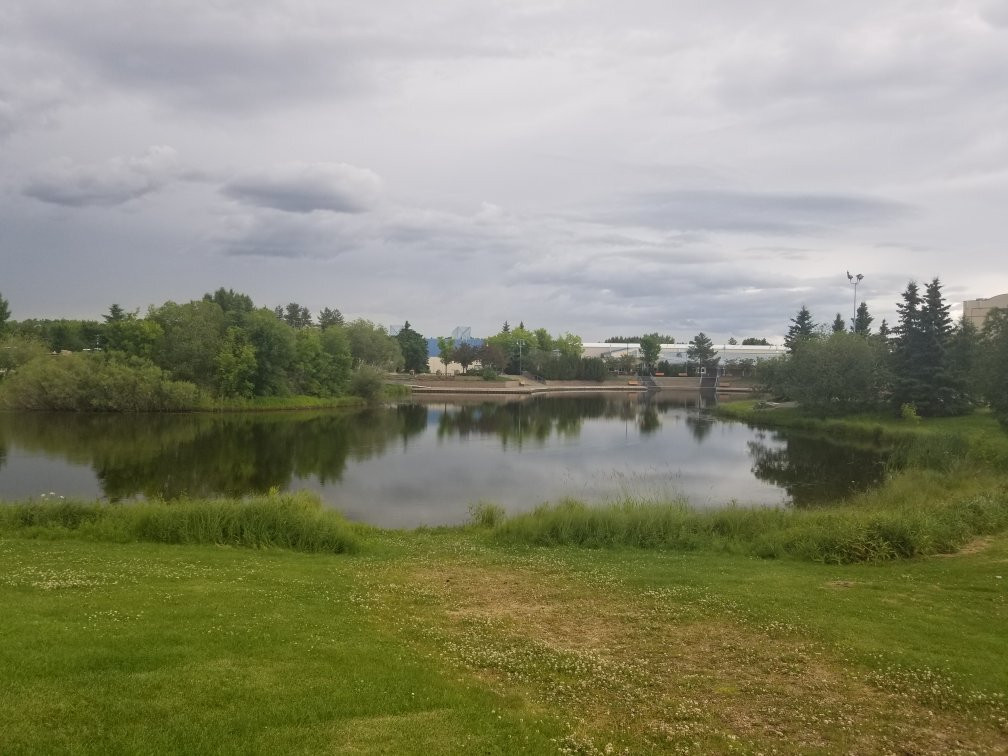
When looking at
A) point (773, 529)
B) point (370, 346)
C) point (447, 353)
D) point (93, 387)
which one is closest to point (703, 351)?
point (447, 353)

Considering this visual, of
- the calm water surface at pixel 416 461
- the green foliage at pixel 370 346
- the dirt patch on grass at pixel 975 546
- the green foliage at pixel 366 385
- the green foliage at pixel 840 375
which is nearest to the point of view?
the dirt patch on grass at pixel 975 546

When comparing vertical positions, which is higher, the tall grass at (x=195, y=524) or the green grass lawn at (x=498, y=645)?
the green grass lawn at (x=498, y=645)

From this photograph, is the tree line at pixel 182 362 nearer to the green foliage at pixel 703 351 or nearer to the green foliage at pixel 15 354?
the green foliage at pixel 15 354

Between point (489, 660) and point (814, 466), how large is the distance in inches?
1254

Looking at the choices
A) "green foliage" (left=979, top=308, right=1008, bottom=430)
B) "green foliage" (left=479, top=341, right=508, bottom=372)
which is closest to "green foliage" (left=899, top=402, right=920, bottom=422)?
"green foliage" (left=979, top=308, right=1008, bottom=430)

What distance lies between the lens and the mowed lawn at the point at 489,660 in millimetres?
5055

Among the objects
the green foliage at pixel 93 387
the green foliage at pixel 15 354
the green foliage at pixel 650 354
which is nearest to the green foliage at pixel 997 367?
the green foliage at pixel 93 387

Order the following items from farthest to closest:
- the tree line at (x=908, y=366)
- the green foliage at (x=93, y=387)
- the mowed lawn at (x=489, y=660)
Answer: the green foliage at (x=93, y=387) → the tree line at (x=908, y=366) → the mowed lawn at (x=489, y=660)

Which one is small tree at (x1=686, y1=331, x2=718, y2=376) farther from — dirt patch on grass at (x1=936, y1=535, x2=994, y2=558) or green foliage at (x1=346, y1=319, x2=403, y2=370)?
dirt patch on grass at (x1=936, y1=535, x2=994, y2=558)

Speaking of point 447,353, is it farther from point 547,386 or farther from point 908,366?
point 908,366

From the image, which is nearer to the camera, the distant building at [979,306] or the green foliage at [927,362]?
the green foliage at [927,362]

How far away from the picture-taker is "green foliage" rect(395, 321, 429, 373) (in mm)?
109000

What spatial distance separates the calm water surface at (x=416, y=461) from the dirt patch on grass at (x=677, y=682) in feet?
41.4

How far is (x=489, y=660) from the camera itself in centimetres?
661
